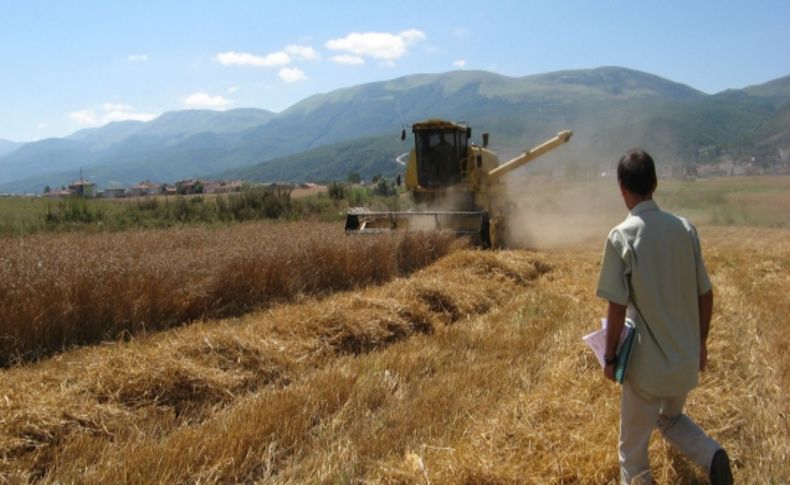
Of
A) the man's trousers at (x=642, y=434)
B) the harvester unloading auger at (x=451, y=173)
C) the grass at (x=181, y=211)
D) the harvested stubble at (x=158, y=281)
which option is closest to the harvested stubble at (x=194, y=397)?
the harvested stubble at (x=158, y=281)

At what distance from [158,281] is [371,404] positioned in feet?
11.8

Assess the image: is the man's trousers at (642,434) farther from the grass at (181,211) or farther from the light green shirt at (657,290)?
the grass at (181,211)

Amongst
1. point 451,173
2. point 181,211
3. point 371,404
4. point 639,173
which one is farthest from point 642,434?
point 181,211

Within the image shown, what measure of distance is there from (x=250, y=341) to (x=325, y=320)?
3.07ft

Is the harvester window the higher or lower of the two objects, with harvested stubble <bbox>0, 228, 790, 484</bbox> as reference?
higher

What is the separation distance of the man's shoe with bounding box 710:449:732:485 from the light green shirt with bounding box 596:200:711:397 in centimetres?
34

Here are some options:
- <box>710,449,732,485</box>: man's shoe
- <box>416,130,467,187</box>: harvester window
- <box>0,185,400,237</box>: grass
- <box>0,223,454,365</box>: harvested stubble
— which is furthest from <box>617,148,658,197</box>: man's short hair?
<box>0,185,400,237</box>: grass

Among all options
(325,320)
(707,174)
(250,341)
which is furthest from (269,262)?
(707,174)

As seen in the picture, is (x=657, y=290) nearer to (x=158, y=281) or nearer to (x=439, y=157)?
(x=158, y=281)

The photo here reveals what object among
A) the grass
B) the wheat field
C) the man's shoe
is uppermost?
the grass

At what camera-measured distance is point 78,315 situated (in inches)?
241

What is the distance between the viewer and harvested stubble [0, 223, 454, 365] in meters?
5.82

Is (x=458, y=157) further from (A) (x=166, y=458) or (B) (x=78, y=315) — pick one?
(A) (x=166, y=458)

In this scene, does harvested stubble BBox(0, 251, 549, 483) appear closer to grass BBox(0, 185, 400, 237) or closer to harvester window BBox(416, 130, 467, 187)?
harvester window BBox(416, 130, 467, 187)
